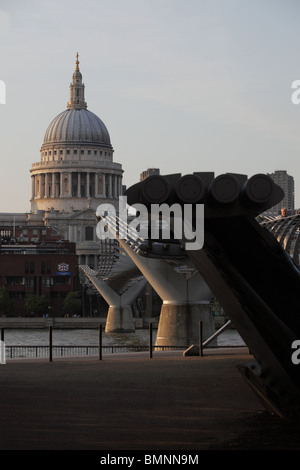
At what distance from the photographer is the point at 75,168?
157750mm

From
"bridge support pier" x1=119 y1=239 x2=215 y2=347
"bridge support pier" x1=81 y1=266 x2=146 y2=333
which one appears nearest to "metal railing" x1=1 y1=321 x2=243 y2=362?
"bridge support pier" x1=119 y1=239 x2=215 y2=347

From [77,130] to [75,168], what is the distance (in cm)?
917

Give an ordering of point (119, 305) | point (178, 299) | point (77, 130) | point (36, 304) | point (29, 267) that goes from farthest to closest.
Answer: point (77, 130) < point (29, 267) < point (36, 304) < point (119, 305) < point (178, 299)

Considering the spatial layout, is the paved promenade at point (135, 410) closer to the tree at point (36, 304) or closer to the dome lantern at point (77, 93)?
the tree at point (36, 304)

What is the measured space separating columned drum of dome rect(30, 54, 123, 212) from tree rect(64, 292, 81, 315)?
5413 cm

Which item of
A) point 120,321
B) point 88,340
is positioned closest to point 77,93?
point 120,321

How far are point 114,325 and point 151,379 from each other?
224 feet

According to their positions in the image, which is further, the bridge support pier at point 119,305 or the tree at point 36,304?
the tree at point 36,304

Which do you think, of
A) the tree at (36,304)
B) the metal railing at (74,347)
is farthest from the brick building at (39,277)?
the metal railing at (74,347)

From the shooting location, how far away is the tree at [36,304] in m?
95.2

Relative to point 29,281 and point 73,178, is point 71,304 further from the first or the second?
point 73,178

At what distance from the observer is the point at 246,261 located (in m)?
11.0

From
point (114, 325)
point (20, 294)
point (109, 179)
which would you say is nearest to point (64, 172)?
point (109, 179)
